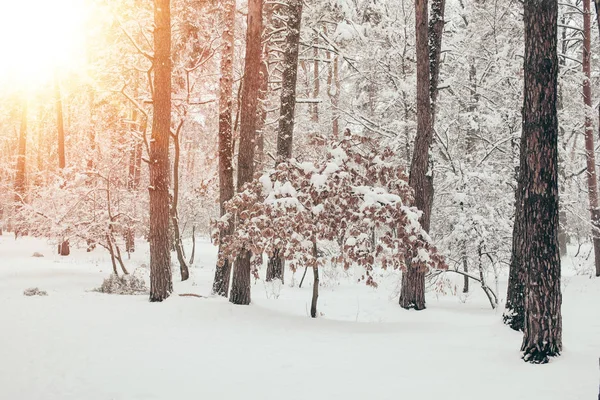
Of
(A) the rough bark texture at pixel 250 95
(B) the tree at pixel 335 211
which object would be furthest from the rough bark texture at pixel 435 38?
(A) the rough bark texture at pixel 250 95

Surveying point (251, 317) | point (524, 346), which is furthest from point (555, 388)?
point (251, 317)

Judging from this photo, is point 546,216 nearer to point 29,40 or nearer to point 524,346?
point 524,346

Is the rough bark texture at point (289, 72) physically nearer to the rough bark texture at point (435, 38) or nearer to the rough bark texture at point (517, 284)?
the rough bark texture at point (435, 38)

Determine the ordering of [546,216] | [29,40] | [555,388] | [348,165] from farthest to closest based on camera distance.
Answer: [29,40], [348,165], [546,216], [555,388]

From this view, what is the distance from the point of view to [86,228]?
Answer: 1334 cm

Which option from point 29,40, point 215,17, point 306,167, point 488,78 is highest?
point 29,40

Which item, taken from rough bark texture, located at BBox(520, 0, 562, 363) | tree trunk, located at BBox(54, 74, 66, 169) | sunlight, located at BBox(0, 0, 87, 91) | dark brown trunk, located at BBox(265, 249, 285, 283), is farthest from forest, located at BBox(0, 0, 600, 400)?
tree trunk, located at BBox(54, 74, 66, 169)

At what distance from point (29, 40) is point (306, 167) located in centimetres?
2284

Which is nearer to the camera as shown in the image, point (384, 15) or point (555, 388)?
point (555, 388)

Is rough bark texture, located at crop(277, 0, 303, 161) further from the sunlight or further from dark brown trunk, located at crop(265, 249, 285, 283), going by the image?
the sunlight

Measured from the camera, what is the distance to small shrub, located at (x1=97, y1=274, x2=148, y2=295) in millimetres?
10852

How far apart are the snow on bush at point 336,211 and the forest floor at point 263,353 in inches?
46.9

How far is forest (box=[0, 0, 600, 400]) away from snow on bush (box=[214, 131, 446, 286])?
0.12 feet

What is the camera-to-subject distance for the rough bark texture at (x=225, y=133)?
1007 cm
